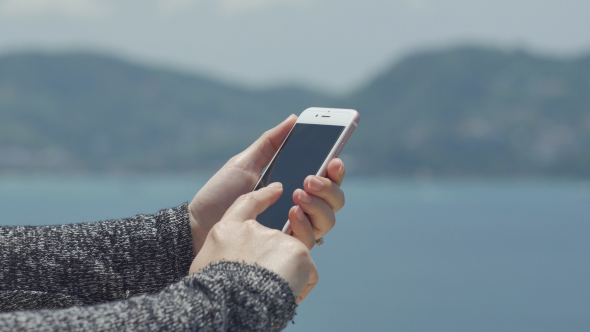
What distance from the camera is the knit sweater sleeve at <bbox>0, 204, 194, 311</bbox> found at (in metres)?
1.10

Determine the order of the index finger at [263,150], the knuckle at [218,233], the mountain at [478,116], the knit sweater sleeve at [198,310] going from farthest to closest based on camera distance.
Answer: the mountain at [478,116], the index finger at [263,150], the knuckle at [218,233], the knit sweater sleeve at [198,310]

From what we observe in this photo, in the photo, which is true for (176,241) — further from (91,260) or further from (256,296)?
(256,296)

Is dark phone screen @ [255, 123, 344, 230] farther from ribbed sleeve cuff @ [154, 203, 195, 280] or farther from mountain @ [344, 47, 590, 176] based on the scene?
mountain @ [344, 47, 590, 176]

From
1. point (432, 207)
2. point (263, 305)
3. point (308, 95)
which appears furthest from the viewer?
point (308, 95)

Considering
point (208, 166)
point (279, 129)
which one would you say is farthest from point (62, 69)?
point (279, 129)

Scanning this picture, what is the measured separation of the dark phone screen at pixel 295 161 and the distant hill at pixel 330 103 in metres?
52.6

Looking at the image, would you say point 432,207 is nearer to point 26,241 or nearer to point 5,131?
point 5,131

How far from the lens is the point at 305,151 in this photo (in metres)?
1.21

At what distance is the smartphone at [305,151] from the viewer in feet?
3.59

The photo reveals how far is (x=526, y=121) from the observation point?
6072 centimetres

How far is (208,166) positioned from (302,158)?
5430 cm

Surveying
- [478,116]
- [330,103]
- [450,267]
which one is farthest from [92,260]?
[330,103]

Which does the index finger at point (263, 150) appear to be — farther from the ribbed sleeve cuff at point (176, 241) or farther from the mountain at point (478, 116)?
the mountain at point (478, 116)

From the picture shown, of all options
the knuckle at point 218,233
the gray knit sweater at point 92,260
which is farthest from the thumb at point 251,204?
the gray knit sweater at point 92,260
